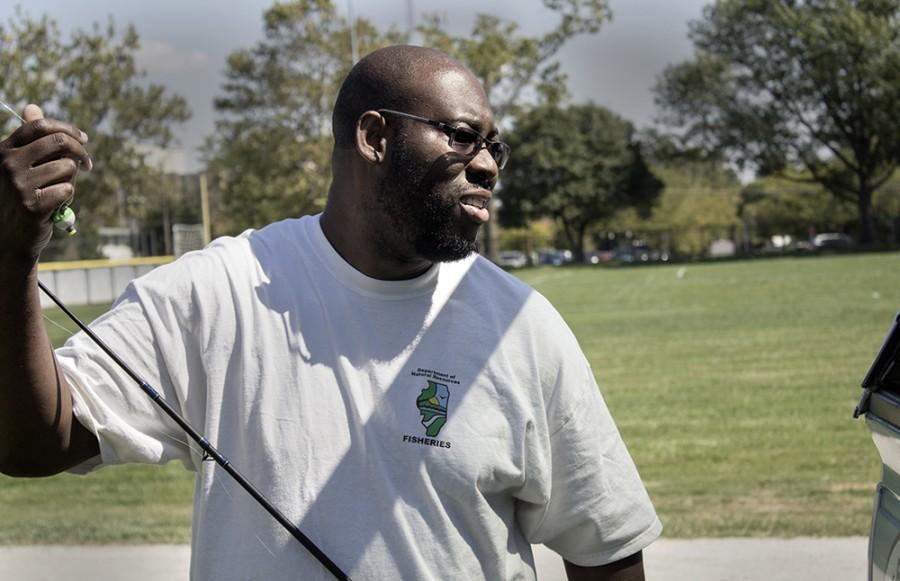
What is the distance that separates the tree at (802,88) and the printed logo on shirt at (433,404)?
6144cm

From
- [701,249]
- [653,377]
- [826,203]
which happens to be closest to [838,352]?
[653,377]

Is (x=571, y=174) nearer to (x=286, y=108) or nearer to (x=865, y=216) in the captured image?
(x=865, y=216)

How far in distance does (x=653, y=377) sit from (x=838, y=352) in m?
2.82

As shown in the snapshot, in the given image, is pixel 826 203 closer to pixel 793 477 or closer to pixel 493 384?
pixel 793 477

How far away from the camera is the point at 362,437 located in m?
2.30

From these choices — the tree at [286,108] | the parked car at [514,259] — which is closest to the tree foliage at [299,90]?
the tree at [286,108]

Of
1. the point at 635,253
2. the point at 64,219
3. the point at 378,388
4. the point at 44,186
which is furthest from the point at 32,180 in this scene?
the point at 635,253

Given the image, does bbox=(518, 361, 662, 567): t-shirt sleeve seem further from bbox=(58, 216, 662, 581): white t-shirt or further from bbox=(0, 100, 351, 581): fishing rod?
bbox=(0, 100, 351, 581): fishing rod

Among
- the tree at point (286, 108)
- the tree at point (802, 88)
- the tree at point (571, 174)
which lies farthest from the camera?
the tree at point (571, 174)

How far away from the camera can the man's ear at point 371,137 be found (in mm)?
2518

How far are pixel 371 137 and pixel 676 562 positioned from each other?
4145 mm

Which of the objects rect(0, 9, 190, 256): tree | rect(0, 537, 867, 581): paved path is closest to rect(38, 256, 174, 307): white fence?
rect(0, 9, 190, 256): tree

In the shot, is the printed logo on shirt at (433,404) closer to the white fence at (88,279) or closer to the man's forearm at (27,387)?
the man's forearm at (27,387)

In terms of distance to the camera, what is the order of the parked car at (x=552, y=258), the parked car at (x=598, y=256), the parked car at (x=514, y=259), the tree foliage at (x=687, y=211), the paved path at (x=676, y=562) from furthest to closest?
the parked car at (x=598, y=256), the parked car at (x=552, y=258), the tree foliage at (x=687, y=211), the parked car at (x=514, y=259), the paved path at (x=676, y=562)
